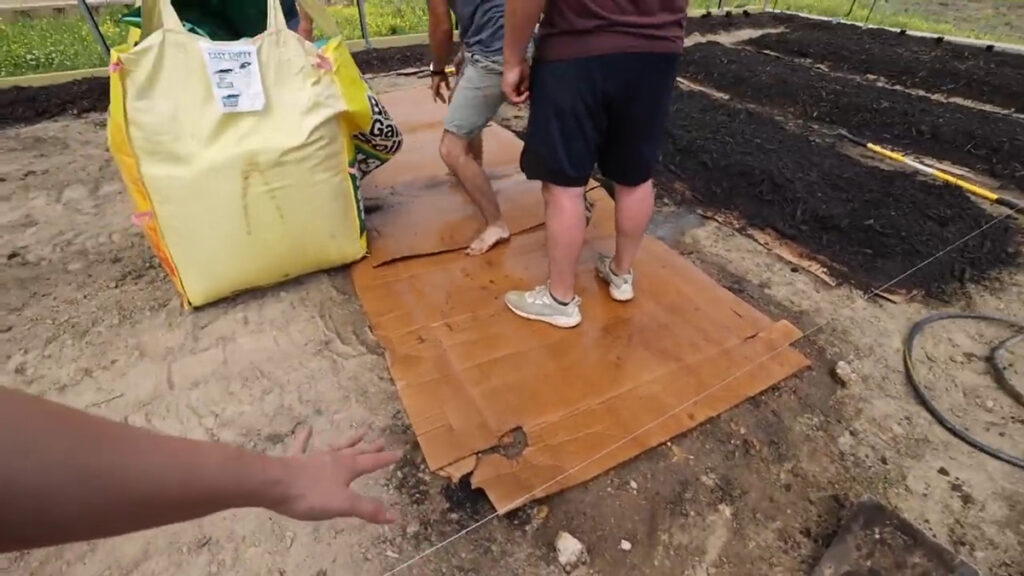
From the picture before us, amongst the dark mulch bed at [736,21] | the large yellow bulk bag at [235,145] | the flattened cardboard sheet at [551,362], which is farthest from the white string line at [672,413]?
the dark mulch bed at [736,21]

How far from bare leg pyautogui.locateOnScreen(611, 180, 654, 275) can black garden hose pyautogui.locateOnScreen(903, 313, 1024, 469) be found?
0.96 m

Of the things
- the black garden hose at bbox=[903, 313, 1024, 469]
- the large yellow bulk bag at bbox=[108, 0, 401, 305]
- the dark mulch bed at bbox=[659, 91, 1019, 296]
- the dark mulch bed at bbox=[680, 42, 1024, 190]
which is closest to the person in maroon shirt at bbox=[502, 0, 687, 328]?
the large yellow bulk bag at bbox=[108, 0, 401, 305]

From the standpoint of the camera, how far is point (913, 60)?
16.5 ft

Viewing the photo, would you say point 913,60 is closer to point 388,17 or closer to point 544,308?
point 388,17

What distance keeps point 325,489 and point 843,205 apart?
281cm

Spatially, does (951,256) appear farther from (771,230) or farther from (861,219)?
(771,230)

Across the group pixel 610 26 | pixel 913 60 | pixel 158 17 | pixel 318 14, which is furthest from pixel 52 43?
pixel 913 60

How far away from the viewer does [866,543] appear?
1.23 metres

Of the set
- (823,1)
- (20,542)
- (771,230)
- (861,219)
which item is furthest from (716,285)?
(823,1)

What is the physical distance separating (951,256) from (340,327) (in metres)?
2.49

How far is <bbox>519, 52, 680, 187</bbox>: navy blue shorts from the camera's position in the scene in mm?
1530

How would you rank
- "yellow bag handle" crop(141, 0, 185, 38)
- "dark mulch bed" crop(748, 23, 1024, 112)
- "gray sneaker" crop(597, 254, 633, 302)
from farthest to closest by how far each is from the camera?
"dark mulch bed" crop(748, 23, 1024, 112), "gray sneaker" crop(597, 254, 633, 302), "yellow bag handle" crop(141, 0, 185, 38)

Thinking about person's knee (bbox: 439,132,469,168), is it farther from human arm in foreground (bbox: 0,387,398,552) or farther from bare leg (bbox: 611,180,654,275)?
human arm in foreground (bbox: 0,387,398,552)

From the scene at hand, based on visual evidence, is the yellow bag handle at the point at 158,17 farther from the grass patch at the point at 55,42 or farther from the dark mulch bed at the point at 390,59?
the grass patch at the point at 55,42
